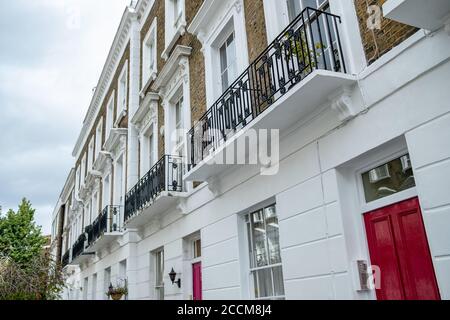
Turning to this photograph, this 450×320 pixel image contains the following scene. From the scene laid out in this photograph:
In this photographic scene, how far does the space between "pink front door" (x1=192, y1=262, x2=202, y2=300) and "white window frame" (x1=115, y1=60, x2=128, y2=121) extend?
798 centimetres

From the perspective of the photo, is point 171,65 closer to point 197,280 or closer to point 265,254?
point 197,280

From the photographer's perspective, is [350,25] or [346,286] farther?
[350,25]

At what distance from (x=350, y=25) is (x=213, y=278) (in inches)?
189

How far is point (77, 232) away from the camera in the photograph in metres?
24.9

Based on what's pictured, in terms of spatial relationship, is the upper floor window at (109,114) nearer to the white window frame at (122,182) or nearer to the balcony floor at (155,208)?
the white window frame at (122,182)

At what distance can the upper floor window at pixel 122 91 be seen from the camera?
625 inches

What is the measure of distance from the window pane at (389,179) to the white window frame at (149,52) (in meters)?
8.84

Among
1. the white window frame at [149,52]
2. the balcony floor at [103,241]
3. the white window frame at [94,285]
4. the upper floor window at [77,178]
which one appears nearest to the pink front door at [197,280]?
the balcony floor at [103,241]

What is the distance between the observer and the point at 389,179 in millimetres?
4672

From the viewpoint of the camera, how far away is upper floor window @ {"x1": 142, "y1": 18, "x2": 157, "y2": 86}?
13.3 meters

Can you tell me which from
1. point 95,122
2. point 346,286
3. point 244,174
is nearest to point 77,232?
point 95,122

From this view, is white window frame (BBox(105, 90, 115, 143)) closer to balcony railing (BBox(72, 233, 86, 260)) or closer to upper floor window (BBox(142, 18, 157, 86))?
balcony railing (BBox(72, 233, 86, 260))

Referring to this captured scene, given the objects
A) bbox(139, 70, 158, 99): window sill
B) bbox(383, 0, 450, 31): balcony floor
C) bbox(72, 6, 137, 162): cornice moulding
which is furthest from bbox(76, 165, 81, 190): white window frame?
bbox(383, 0, 450, 31): balcony floor

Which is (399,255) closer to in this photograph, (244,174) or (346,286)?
(346,286)
